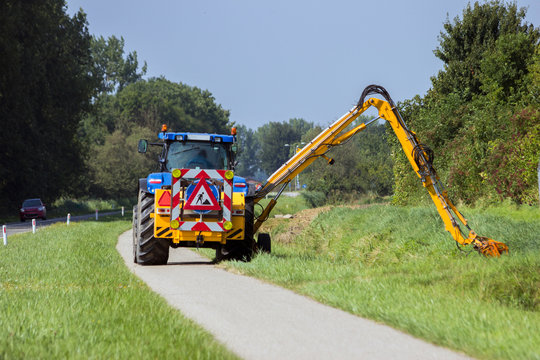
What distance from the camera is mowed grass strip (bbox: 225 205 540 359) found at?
6762 mm

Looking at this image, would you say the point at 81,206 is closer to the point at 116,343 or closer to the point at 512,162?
the point at 512,162

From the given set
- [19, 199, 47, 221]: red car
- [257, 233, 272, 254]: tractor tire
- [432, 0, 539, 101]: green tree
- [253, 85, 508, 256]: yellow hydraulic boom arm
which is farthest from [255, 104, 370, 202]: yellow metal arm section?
[19, 199, 47, 221]: red car

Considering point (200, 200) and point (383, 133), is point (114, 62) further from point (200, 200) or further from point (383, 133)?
point (200, 200)

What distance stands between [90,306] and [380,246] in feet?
39.9

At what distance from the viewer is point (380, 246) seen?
19406mm

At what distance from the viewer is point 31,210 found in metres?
42.9

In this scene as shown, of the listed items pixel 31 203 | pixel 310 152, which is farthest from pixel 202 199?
pixel 31 203

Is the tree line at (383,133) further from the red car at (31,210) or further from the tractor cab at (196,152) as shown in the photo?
the tractor cab at (196,152)

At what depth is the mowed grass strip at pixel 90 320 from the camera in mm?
6016

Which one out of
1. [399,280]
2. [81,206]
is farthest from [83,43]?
[399,280]

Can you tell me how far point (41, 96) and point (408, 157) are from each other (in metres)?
40.0

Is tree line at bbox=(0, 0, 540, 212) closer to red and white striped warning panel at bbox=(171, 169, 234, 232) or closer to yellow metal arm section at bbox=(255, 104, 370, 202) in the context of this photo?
yellow metal arm section at bbox=(255, 104, 370, 202)

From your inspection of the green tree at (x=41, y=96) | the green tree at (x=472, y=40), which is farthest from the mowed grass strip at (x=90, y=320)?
the green tree at (x=41, y=96)

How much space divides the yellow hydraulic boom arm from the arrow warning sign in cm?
239
